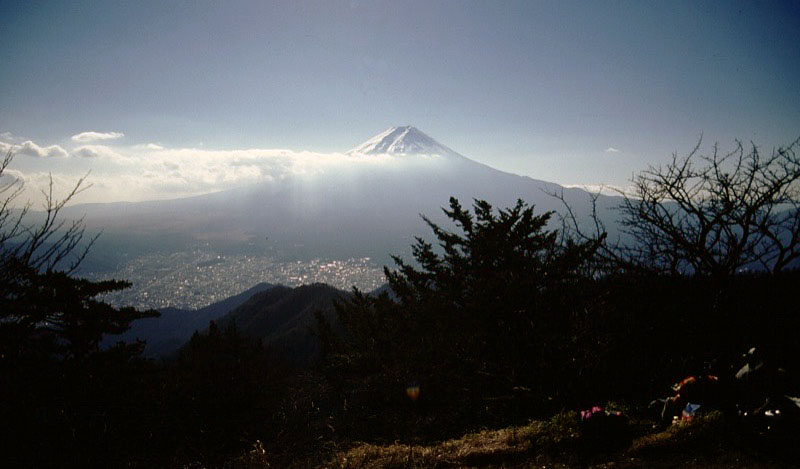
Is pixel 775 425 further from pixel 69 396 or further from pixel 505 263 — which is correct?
pixel 69 396

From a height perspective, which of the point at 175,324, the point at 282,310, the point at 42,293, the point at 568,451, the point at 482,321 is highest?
the point at 42,293

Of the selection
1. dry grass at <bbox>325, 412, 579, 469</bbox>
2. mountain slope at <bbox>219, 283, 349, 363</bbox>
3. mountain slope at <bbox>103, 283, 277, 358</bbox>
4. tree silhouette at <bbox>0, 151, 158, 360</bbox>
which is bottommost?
Answer: mountain slope at <bbox>103, 283, 277, 358</bbox>

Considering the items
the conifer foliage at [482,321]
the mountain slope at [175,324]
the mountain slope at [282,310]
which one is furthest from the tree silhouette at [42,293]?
the mountain slope at [175,324]

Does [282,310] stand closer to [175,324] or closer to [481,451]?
[481,451]

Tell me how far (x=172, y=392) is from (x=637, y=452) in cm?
1591

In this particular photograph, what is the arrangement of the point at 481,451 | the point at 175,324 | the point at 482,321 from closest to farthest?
Result: the point at 481,451, the point at 482,321, the point at 175,324

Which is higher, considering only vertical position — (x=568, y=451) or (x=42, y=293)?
(x=42, y=293)

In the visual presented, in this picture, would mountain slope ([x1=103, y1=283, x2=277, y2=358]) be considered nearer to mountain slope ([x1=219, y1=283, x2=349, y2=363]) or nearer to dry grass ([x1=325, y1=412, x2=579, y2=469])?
mountain slope ([x1=219, y1=283, x2=349, y2=363])

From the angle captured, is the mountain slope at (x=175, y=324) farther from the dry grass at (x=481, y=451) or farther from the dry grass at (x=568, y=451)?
the dry grass at (x=568, y=451)

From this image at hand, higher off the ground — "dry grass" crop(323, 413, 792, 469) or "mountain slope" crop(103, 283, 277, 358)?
"dry grass" crop(323, 413, 792, 469)

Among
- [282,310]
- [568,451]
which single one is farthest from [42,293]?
[282,310]

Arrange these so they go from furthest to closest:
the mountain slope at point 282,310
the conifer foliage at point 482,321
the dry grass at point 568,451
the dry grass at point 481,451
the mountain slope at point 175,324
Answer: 1. the mountain slope at point 175,324
2. the mountain slope at point 282,310
3. the conifer foliage at point 482,321
4. the dry grass at point 481,451
5. the dry grass at point 568,451

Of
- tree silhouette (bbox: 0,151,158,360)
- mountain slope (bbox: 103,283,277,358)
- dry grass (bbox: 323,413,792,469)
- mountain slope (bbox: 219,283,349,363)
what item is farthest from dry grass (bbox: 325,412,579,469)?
mountain slope (bbox: 103,283,277,358)

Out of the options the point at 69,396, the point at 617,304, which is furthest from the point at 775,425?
the point at 69,396
